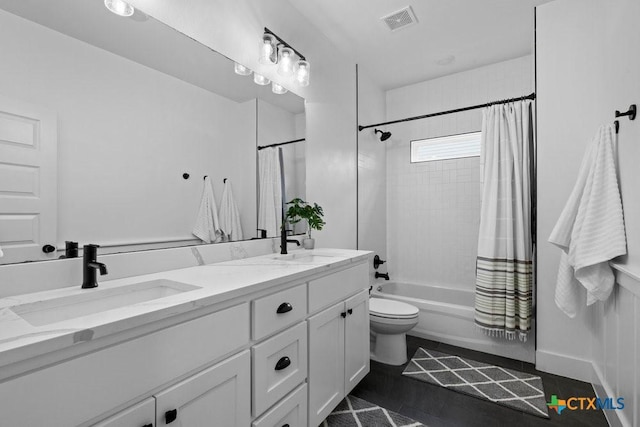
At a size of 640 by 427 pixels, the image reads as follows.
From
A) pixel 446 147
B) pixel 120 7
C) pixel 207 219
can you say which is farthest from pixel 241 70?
pixel 446 147

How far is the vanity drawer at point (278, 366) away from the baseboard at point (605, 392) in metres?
1.43

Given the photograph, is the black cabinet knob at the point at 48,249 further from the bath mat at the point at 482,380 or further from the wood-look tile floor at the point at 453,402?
the bath mat at the point at 482,380

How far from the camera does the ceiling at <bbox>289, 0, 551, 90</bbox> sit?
2172 mm

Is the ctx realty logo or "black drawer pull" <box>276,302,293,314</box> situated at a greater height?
"black drawer pull" <box>276,302,293,314</box>

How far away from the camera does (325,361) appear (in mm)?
1522

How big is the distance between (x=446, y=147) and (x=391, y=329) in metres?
2.00

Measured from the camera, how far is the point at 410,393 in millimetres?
1922

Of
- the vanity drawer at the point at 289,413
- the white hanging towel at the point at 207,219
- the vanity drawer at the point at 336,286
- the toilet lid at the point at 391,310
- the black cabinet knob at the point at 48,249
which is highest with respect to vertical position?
the white hanging towel at the point at 207,219

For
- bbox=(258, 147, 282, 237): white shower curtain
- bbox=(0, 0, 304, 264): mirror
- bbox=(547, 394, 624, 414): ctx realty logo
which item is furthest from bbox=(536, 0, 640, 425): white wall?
bbox=(0, 0, 304, 264): mirror

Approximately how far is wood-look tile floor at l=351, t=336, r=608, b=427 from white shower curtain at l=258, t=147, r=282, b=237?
1.18 m

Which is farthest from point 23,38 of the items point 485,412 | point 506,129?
point 506,129

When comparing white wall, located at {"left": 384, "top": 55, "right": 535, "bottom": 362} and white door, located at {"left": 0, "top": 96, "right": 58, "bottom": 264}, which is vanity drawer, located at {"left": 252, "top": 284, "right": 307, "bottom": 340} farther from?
white wall, located at {"left": 384, "top": 55, "right": 535, "bottom": 362}

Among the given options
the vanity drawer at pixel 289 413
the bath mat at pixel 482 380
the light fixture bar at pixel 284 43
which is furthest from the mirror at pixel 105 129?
the bath mat at pixel 482 380

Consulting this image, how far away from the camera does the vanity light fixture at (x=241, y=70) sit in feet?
5.68
